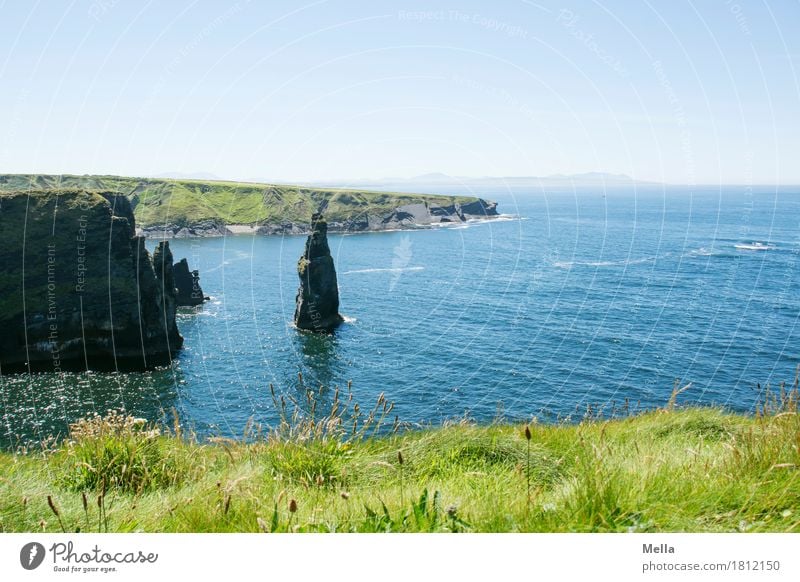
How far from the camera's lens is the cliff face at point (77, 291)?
6588 cm

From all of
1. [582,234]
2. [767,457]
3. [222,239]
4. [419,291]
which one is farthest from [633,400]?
[222,239]

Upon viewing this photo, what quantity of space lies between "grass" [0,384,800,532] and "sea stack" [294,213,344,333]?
7301cm

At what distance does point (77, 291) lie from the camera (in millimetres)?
68000

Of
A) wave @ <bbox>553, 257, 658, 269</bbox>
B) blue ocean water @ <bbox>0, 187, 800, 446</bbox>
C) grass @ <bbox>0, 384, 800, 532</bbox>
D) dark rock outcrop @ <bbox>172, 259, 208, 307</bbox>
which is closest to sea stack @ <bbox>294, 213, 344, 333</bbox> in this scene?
blue ocean water @ <bbox>0, 187, 800, 446</bbox>

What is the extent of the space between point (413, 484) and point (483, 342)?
2618 inches

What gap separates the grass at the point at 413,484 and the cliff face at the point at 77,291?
217 ft

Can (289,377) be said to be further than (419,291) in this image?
No

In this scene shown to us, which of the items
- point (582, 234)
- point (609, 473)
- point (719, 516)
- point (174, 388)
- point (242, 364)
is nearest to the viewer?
point (719, 516)

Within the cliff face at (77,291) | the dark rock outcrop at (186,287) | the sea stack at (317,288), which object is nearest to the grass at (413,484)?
the cliff face at (77,291)

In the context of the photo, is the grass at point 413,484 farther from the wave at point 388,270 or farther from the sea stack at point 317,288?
the wave at point 388,270

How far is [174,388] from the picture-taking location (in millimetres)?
58531

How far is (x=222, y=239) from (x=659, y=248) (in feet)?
483

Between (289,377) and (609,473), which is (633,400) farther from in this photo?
(609,473)
